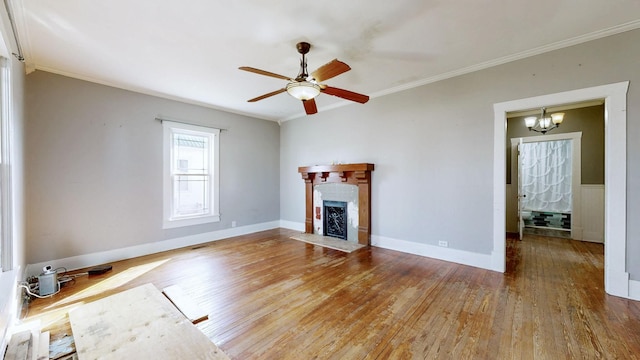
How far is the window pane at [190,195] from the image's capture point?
455 cm

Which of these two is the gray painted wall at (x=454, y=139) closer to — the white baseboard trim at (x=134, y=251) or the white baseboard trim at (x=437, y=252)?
the white baseboard trim at (x=437, y=252)

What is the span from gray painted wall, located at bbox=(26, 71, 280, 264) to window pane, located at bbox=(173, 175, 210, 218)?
31cm

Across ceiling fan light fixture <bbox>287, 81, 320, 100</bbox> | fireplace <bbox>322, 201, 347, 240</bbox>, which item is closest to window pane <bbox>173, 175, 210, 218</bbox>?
fireplace <bbox>322, 201, 347, 240</bbox>

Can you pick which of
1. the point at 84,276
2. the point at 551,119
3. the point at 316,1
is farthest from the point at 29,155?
the point at 551,119

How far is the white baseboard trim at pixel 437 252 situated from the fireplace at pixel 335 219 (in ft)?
2.20

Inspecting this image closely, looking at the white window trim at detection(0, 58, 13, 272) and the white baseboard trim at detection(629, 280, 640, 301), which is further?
the white baseboard trim at detection(629, 280, 640, 301)

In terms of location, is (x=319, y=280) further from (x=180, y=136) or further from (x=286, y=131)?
(x=286, y=131)

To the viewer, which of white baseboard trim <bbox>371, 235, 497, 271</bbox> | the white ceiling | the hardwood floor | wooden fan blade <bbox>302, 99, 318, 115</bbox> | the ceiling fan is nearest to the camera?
the hardwood floor

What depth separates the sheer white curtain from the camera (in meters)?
6.13

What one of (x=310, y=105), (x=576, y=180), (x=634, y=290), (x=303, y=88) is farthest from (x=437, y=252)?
(x=576, y=180)

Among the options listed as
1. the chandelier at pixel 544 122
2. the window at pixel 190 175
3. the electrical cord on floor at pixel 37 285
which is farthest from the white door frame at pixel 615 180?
the electrical cord on floor at pixel 37 285

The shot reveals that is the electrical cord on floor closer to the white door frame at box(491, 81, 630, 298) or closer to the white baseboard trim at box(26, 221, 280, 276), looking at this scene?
the white baseboard trim at box(26, 221, 280, 276)

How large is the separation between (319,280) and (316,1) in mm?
2893

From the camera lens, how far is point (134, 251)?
155 inches
